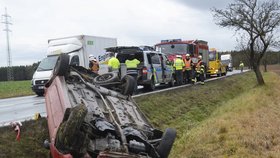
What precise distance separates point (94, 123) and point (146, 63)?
38.4 ft

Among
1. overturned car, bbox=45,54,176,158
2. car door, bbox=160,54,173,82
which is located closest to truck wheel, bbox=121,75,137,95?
overturned car, bbox=45,54,176,158

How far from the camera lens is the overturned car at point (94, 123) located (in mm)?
4902

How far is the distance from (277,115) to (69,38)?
1056cm

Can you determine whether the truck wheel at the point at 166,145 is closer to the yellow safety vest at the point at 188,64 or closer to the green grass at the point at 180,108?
the green grass at the point at 180,108

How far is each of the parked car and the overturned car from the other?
891cm

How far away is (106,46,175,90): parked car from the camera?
16.6 meters

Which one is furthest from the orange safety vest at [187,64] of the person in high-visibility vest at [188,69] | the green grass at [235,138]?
the green grass at [235,138]

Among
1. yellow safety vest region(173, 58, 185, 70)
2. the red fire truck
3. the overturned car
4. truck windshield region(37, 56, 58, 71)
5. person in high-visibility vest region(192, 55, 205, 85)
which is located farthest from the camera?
the red fire truck

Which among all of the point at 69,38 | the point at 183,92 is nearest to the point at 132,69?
the point at 183,92

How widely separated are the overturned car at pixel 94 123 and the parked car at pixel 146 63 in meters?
8.91

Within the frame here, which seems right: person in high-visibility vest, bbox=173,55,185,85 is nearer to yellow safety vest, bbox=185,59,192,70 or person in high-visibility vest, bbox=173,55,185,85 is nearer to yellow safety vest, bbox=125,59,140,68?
yellow safety vest, bbox=185,59,192,70

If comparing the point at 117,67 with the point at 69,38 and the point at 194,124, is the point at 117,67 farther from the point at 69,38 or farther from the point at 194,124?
the point at 69,38

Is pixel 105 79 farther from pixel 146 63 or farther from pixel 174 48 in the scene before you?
pixel 174 48

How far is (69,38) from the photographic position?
19.8m
